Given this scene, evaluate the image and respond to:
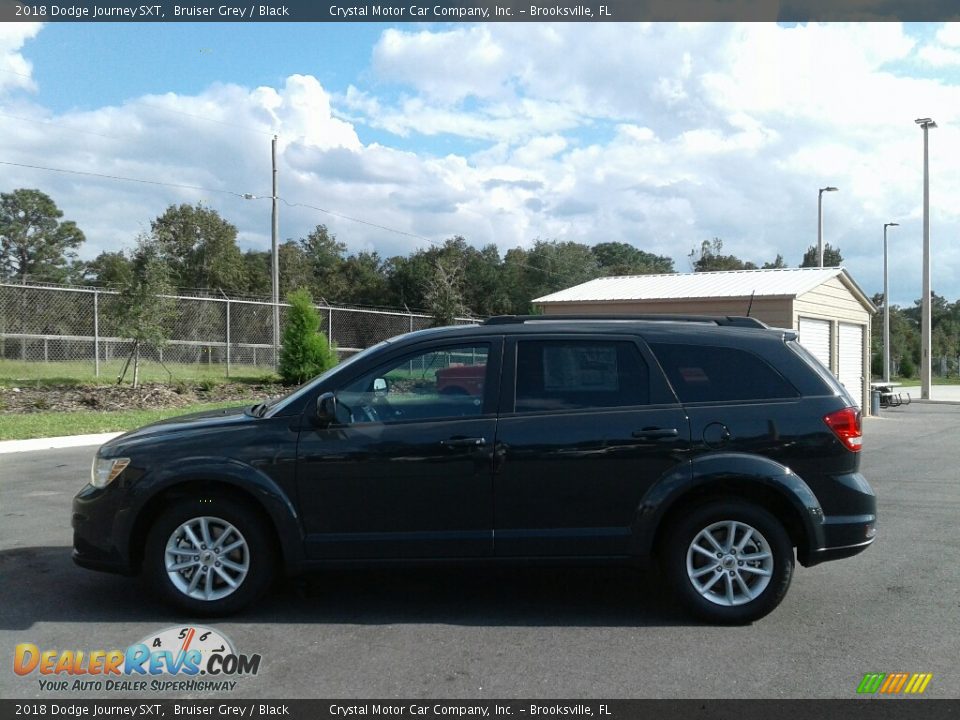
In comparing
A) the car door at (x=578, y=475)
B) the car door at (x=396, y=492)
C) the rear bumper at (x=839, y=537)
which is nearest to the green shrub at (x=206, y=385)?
the car door at (x=396, y=492)

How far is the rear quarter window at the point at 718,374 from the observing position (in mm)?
5484

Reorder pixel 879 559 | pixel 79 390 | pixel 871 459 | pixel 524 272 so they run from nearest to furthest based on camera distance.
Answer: pixel 879 559, pixel 871 459, pixel 79 390, pixel 524 272

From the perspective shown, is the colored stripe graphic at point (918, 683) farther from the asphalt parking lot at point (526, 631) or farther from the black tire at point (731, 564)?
the black tire at point (731, 564)

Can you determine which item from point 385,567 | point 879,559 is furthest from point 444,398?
point 879,559

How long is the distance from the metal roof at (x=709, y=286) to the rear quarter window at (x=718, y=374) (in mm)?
14428

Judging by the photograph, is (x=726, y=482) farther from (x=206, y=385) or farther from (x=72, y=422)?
(x=206, y=385)

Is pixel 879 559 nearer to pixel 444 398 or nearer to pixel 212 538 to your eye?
pixel 444 398

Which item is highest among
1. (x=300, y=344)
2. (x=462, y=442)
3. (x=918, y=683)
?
(x=300, y=344)

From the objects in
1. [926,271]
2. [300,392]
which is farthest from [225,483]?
[926,271]

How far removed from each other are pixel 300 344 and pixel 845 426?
18.8 m

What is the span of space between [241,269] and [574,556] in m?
47.7

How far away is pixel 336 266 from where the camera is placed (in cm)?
5747

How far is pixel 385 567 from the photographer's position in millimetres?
5379

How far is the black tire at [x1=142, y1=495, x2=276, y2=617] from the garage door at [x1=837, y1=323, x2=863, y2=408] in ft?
65.6
